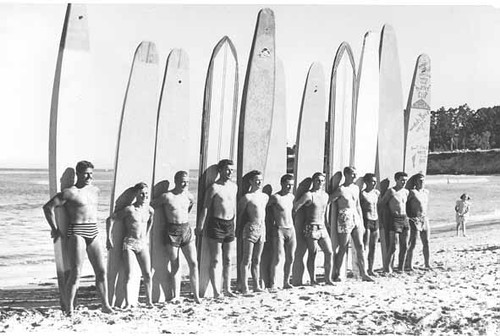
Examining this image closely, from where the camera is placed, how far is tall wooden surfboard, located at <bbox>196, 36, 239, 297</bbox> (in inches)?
204

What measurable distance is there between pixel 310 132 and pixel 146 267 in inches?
79.8

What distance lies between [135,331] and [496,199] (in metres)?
17.0

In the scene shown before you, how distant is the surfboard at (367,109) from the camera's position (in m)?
6.14

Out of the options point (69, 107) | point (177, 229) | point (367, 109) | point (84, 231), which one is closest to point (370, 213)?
point (367, 109)

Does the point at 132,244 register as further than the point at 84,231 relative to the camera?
Yes

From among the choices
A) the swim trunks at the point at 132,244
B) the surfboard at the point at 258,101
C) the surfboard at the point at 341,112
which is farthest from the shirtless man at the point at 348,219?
the swim trunks at the point at 132,244

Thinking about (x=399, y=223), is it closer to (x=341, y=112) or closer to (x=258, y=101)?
(x=341, y=112)

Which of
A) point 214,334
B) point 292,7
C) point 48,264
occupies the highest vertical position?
point 292,7

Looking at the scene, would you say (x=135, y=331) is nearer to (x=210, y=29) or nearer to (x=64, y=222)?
(x=64, y=222)

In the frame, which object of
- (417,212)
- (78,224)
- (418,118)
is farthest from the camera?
(418,118)

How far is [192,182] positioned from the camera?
2077 cm

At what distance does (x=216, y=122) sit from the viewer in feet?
17.6

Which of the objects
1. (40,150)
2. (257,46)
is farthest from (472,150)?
(257,46)

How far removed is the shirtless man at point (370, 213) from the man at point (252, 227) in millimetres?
1114
